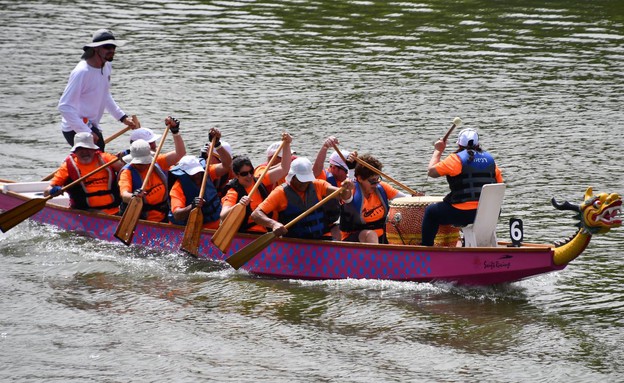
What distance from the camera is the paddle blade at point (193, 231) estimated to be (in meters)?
13.1

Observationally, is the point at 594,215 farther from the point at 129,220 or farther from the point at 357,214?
the point at 129,220

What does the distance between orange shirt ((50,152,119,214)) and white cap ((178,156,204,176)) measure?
4.76 feet

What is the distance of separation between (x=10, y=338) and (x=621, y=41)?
16523 mm

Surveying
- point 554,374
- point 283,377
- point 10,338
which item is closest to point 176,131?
point 10,338

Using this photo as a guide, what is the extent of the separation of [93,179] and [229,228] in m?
2.74

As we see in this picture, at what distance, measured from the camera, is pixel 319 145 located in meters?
18.9

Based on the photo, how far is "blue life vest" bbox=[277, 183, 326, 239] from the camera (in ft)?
41.2

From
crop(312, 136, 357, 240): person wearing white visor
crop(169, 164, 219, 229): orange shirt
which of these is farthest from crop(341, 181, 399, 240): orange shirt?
crop(169, 164, 219, 229): orange shirt

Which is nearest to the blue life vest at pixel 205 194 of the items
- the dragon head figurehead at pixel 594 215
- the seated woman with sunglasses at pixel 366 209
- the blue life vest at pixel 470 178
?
the seated woman with sunglasses at pixel 366 209

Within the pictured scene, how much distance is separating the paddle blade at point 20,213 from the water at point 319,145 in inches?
16.0

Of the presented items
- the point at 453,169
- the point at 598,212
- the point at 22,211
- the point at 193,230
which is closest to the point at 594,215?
the point at 598,212

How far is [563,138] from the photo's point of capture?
18812mm

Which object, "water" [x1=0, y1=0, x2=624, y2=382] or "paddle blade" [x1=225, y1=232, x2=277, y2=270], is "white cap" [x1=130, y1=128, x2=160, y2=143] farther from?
"paddle blade" [x1=225, y1=232, x2=277, y2=270]

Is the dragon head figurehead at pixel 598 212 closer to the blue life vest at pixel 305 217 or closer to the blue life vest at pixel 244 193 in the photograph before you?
the blue life vest at pixel 305 217
